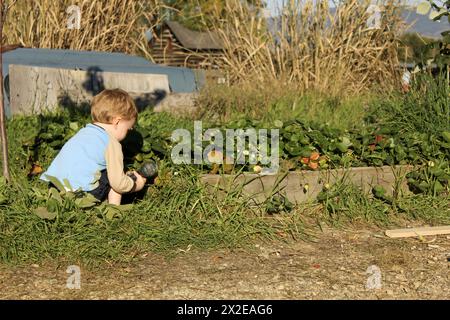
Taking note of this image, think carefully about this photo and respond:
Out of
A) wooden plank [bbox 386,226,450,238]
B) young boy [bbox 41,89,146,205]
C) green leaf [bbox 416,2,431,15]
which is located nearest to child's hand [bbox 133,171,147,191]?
young boy [bbox 41,89,146,205]

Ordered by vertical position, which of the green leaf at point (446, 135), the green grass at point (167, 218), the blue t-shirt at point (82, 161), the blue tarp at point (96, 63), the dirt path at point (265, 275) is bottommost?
the dirt path at point (265, 275)

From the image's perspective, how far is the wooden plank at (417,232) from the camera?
3.94m

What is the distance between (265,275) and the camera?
323 cm

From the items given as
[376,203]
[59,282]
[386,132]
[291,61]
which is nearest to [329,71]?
[291,61]

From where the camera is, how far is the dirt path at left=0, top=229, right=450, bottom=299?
9.81 ft

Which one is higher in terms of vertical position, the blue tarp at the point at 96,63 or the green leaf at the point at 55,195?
the blue tarp at the point at 96,63

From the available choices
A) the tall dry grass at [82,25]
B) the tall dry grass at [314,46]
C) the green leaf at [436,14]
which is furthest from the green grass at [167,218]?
the tall dry grass at [82,25]

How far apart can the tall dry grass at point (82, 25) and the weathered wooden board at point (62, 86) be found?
4.37ft

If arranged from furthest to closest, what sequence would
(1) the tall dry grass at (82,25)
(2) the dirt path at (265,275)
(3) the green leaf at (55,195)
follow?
(1) the tall dry grass at (82,25) → (3) the green leaf at (55,195) → (2) the dirt path at (265,275)

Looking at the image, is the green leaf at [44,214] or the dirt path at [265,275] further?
the green leaf at [44,214]

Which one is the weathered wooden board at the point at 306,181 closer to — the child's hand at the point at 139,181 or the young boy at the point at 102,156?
the child's hand at the point at 139,181

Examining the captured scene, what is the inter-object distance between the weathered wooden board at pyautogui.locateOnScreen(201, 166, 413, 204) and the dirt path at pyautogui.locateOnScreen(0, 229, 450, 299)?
52cm
